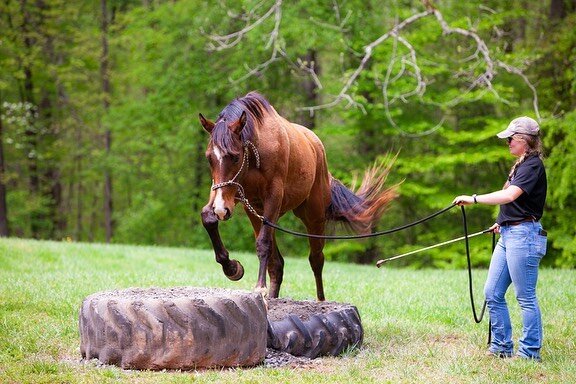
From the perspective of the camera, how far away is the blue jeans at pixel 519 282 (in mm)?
6344

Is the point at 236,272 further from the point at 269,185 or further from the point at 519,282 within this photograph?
the point at 519,282

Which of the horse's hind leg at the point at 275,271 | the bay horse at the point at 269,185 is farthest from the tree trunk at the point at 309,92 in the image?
the horse's hind leg at the point at 275,271

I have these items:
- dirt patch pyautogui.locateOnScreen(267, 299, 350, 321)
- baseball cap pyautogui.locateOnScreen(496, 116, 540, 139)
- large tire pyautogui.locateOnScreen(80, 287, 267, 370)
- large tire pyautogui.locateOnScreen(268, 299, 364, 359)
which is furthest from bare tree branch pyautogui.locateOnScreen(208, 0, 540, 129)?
large tire pyautogui.locateOnScreen(80, 287, 267, 370)

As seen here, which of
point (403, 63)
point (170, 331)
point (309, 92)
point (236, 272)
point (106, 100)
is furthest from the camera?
point (106, 100)

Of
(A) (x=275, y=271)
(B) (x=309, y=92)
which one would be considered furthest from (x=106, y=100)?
(A) (x=275, y=271)

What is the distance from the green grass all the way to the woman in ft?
1.40

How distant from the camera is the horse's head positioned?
6367 mm

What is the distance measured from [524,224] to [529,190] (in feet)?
1.04

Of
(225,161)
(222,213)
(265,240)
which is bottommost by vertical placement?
(265,240)

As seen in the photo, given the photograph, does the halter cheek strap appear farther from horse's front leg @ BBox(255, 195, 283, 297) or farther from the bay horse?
horse's front leg @ BBox(255, 195, 283, 297)

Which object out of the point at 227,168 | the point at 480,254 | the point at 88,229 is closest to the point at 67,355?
the point at 227,168

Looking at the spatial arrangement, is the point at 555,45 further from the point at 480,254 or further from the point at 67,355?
the point at 67,355

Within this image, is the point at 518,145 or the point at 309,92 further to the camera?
the point at 309,92

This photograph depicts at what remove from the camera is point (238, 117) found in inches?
265
